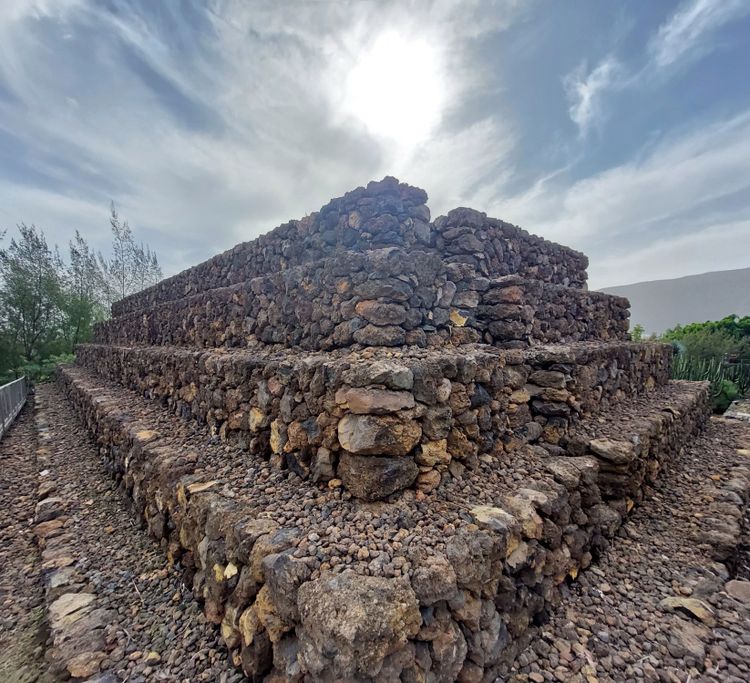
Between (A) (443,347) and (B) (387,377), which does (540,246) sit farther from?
(B) (387,377)

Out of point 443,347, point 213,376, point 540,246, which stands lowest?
point 213,376

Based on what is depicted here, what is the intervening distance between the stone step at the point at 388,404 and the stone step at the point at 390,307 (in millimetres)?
268

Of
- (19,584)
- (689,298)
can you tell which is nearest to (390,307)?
(19,584)

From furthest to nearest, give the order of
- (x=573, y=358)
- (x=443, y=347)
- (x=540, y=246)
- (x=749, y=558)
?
(x=540, y=246)
(x=573, y=358)
(x=443, y=347)
(x=749, y=558)

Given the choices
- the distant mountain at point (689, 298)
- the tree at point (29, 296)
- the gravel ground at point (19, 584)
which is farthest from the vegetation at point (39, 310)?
the distant mountain at point (689, 298)

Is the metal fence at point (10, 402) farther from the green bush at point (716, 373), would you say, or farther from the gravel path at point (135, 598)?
the green bush at point (716, 373)

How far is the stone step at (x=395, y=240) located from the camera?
3654 millimetres

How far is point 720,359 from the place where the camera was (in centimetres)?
1034

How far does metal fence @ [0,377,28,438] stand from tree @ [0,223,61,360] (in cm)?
794

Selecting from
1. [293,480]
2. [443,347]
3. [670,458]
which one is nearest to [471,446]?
[443,347]

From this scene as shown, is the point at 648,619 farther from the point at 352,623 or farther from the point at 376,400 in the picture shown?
the point at 376,400

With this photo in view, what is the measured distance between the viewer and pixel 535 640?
2.13m

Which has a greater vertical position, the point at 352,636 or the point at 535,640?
the point at 352,636

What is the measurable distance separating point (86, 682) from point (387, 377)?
2.47 m
